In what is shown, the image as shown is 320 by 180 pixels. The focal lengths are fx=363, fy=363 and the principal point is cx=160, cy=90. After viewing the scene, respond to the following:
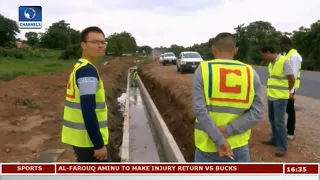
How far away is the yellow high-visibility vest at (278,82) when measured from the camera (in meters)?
4.95

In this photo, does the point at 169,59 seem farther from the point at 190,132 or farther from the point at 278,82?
the point at 278,82

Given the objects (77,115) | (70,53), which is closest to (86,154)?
(77,115)

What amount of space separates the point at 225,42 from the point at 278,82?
2.66 m

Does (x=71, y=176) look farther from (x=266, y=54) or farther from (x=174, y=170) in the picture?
(x=266, y=54)

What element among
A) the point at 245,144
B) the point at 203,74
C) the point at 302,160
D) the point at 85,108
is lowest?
the point at 302,160

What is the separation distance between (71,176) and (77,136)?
0.30 meters

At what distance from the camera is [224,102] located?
2.58 metres

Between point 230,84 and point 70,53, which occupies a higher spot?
point 70,53

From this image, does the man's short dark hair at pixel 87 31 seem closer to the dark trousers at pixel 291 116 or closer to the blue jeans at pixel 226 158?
the blue jeans at pixel 226 158

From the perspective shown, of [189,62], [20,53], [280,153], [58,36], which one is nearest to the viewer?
[280,153]

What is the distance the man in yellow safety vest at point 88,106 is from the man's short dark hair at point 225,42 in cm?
85

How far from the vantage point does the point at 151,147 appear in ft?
29.2

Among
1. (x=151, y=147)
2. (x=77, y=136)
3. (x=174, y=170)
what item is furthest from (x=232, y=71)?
(x=151, y=147)

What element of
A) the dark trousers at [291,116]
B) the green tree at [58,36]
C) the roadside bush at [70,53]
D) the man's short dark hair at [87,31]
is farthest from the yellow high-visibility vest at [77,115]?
the roadside bush at [70,53]
